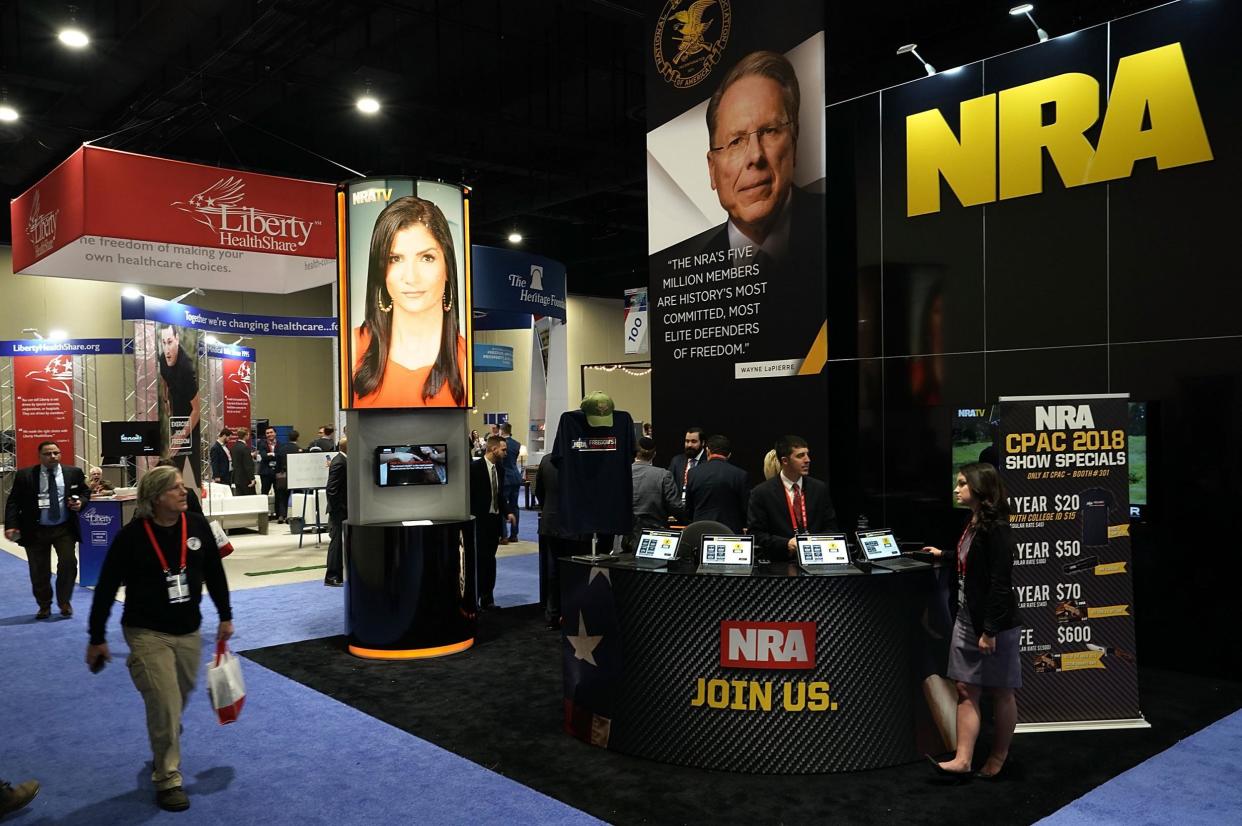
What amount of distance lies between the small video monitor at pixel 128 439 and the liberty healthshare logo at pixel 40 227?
1904 mm

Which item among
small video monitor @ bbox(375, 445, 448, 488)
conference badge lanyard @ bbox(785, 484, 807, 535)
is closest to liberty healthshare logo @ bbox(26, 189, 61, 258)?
small video monitor @ bbox(375, 445, 448, 488)

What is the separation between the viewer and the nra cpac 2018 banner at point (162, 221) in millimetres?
7297

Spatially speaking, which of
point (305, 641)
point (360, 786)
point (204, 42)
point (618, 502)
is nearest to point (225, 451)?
point (204, 42)

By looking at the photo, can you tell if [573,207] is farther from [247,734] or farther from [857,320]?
[247,734]

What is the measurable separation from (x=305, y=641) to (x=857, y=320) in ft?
14.7

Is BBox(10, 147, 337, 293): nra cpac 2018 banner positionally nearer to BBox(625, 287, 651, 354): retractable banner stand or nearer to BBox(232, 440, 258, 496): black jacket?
BBox(232, 440, 258, 496): black jacket

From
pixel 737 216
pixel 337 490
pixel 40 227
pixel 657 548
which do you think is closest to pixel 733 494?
pixel 657 548

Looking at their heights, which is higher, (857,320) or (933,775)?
(857,320)

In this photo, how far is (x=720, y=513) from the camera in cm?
584

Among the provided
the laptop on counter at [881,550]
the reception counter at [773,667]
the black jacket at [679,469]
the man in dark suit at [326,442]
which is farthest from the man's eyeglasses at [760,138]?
the man in dark suit at [326,442]

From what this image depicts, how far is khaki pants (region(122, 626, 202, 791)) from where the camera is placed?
142 inches

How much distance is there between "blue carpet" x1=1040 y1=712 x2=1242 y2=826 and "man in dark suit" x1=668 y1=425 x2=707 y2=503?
11.6ft

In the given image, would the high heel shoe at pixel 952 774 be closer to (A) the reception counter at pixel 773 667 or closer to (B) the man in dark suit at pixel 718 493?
(A) the reception counter at pixel 773 667

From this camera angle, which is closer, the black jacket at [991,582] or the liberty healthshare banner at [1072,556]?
the black jacket at [991,582]
